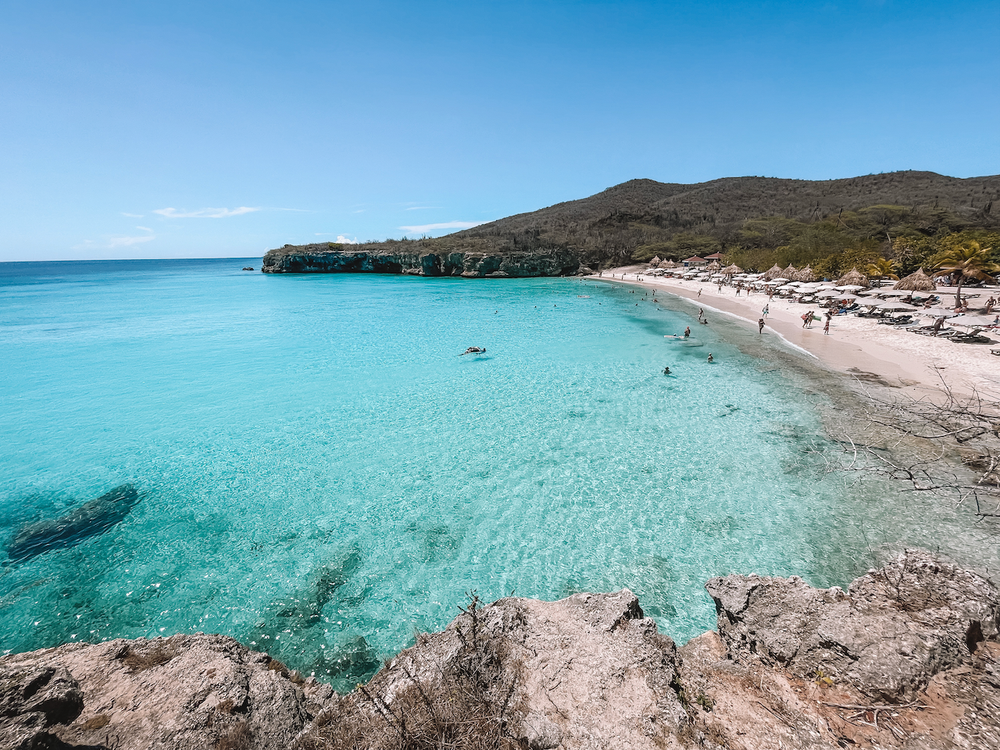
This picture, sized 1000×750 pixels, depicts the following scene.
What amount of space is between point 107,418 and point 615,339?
89.5 feet

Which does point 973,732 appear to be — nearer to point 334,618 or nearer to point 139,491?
point 334,618

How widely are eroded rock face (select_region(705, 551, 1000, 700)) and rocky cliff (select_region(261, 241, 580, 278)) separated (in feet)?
263

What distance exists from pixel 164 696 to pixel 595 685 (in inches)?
170

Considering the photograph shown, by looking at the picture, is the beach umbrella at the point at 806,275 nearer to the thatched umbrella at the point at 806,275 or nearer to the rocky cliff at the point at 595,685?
the thatched umbrella at the point at 806,275

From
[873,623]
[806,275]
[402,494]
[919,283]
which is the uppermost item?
[806,275]

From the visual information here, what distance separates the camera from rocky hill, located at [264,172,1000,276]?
71.1 meters

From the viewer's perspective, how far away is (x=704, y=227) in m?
96.4

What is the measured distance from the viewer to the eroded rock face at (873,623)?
4027mm

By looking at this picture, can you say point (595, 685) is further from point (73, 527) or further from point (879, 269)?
point (879, 269)

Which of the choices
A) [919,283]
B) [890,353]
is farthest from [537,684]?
[919,283]

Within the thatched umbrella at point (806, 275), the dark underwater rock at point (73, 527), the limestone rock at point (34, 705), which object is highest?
the thatched umbrella at point (806, 275)

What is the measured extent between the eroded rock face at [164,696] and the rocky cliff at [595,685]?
16mm

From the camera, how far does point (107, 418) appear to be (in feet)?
53.7

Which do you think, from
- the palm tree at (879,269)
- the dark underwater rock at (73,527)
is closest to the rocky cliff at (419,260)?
the palm tree at (879,269)
